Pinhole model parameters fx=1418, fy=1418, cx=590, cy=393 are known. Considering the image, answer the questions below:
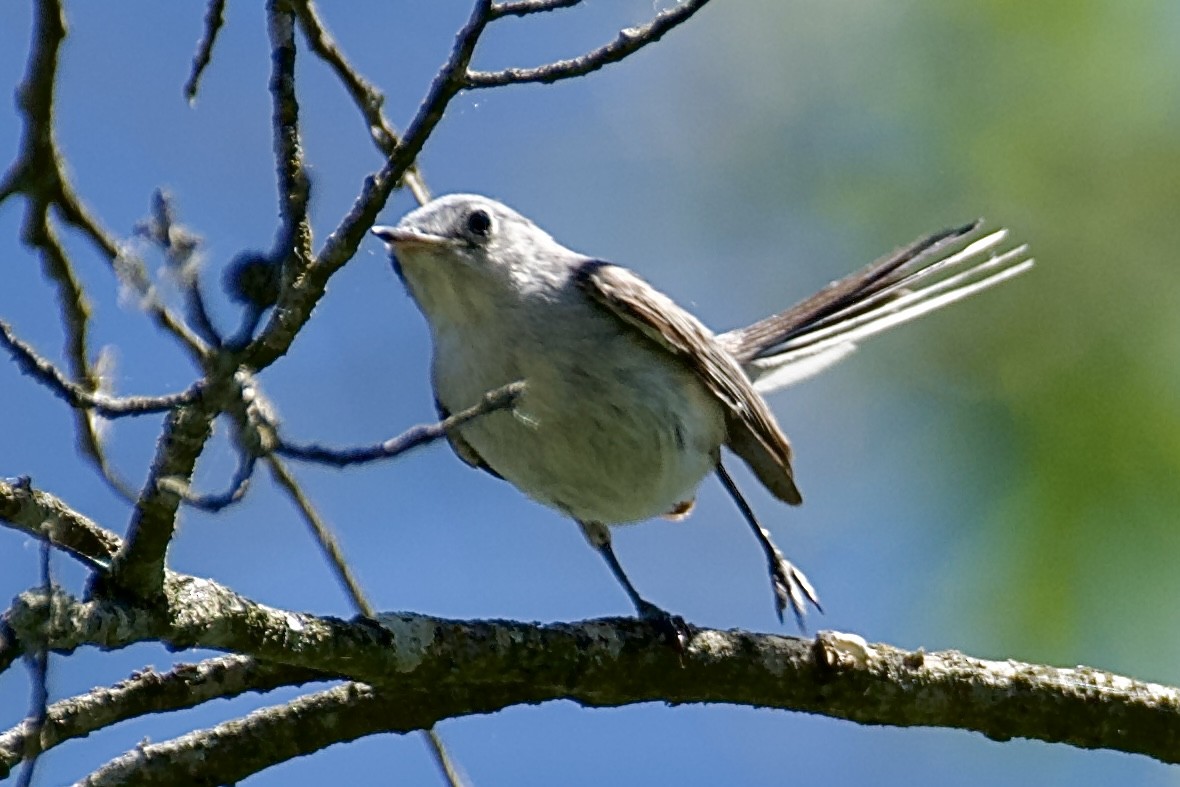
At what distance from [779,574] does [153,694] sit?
7.95 feet

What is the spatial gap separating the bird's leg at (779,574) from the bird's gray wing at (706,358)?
140mm

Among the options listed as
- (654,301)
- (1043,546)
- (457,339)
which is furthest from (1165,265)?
(457,339)

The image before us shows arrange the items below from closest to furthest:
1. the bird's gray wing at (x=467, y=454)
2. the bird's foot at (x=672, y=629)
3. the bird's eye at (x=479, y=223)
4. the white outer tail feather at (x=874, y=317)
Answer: the bird's foot at (x=672, y=629) → the bird's eye at (x=479, y=223) → the bird's gray wing at (x=467, y=454) → the white outer tail feather at (x=874, y=317)

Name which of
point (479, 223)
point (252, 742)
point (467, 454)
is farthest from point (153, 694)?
point (467, 454)

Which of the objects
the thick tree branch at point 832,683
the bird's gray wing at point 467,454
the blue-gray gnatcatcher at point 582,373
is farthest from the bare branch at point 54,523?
the bird's gray wing at point 467,454

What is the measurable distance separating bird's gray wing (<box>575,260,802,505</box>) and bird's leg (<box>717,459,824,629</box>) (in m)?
0.14

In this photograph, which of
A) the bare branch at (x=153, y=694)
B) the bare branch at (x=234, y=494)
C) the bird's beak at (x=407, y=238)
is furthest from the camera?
the bird's beak at (x=407, y=238)

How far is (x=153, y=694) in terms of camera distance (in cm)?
238

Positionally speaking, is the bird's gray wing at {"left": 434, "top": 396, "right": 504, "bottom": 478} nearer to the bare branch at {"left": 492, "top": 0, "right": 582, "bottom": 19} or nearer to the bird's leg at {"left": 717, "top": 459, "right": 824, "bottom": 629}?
the bird's leg at {"left": 717, "top": 459, "right": 824, "bottom": 629}

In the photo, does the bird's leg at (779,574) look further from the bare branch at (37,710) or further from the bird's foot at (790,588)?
the bare branch at (37,710)

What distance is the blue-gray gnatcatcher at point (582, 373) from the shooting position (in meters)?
3.71

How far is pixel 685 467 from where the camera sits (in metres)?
4.01

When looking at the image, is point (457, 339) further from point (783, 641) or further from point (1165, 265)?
point (1165, 265)

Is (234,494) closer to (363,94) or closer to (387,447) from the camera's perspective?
(387,447)
